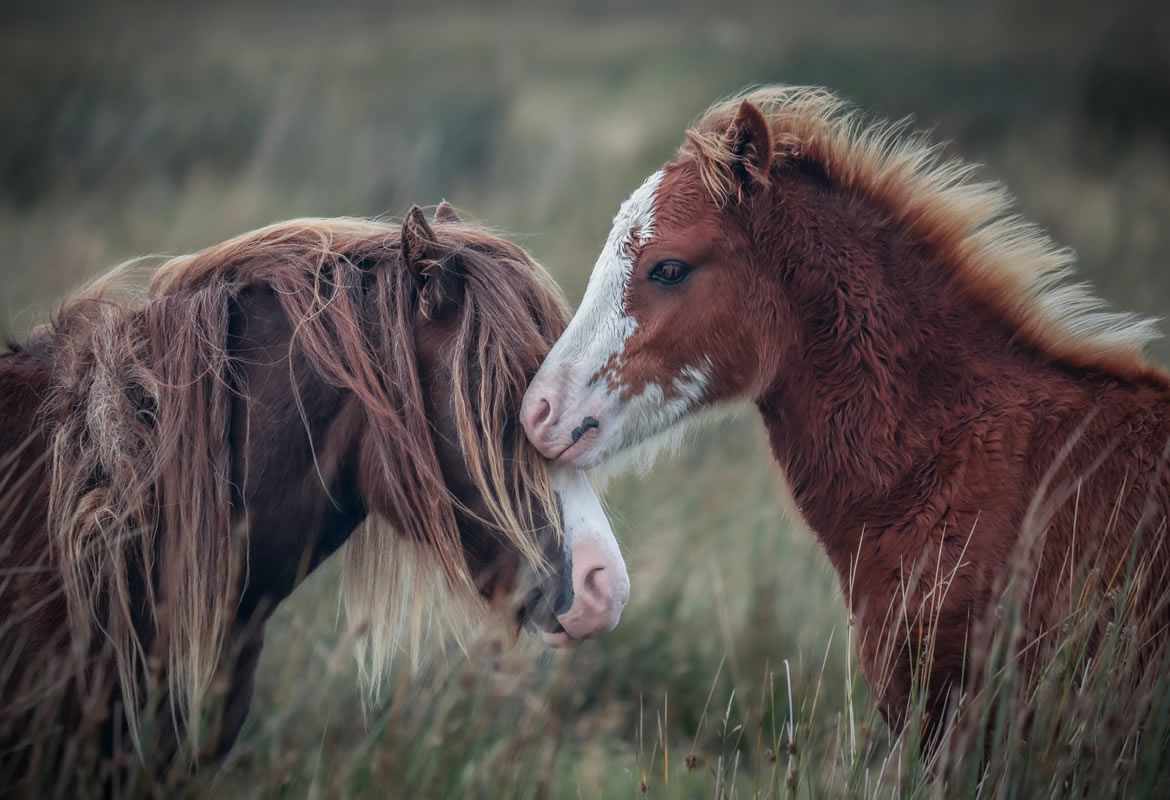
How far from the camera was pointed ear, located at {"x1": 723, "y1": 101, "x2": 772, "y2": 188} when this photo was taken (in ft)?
7.70

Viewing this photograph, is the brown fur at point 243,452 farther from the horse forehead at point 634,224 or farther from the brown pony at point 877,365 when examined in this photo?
the horse forehead at point 634,224

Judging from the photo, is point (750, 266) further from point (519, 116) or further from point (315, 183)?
point (519, 116)

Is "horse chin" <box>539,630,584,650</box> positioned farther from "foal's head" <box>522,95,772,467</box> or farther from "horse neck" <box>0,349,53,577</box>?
"horse neck" <box>0,349,53,577</box>

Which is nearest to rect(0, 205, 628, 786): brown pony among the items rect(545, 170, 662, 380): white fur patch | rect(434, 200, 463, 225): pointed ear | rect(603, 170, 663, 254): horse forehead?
rect(545, 170, 662, 380): white fur patch

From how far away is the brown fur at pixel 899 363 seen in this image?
212 cm

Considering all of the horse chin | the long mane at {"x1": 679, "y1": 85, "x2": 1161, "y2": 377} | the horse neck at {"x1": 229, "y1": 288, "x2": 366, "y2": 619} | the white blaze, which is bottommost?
the horse chin

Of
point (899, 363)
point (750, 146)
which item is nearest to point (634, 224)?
point (750, 146)

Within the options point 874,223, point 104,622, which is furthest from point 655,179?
point 104,622

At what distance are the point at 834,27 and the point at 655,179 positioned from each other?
48.3 feet

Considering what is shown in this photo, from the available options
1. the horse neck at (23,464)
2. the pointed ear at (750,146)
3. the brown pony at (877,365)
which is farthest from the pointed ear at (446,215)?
the horse neck at (23,464)

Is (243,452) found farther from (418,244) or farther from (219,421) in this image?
(418,244)

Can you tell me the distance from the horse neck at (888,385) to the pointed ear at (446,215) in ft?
2.71

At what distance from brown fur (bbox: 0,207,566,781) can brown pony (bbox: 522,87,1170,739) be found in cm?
24

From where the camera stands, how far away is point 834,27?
15359 mm
